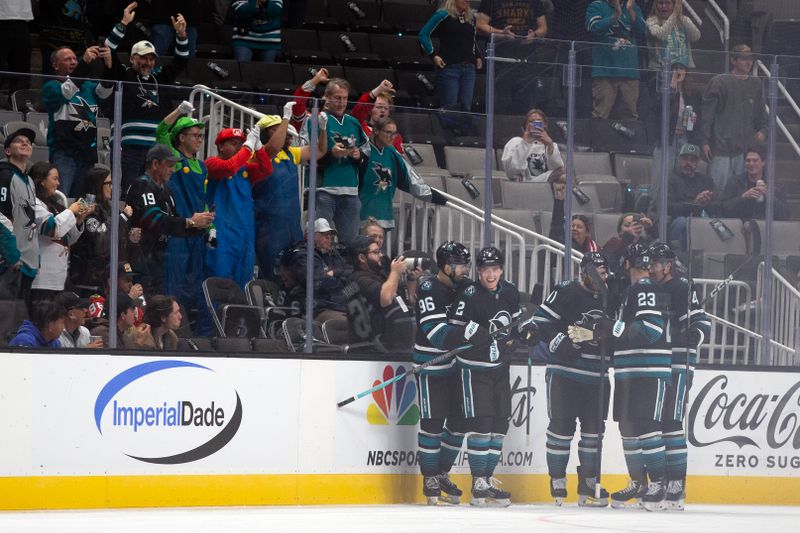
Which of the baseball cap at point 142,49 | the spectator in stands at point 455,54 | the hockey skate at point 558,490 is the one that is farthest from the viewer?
the spectator in stands at point 455,54

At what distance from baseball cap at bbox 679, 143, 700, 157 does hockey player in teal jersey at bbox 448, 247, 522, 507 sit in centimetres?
177

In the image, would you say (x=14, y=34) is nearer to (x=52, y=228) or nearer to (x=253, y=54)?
(x=253, y=54)

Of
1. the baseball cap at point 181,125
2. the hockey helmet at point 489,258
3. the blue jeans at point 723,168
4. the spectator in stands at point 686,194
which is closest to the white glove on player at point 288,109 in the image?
the baseball cap at point 181,125

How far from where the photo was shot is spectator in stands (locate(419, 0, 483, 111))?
14.4 m

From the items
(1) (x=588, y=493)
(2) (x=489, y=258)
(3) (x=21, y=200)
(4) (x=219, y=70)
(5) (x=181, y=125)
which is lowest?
(1) (x=588, y=493)

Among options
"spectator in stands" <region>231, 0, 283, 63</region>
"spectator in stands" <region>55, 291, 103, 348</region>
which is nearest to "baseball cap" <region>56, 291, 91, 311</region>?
"spectator in stands" <region>55, 291, 103, 348</region>

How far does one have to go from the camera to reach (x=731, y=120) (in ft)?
38.1

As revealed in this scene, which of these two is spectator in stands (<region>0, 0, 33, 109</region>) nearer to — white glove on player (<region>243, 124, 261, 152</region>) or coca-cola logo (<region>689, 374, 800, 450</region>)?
white glove on player (<region>243, 124, 261, 152</region>)

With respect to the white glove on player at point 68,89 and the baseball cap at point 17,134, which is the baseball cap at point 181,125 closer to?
the white glove on player at point 68,89

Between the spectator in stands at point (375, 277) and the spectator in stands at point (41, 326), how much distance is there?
6.78 ft

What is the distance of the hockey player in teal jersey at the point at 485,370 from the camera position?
10398 millimetres

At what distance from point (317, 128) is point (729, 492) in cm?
396

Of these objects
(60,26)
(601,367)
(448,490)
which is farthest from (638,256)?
(60,26)

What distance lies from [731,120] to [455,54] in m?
3.51
